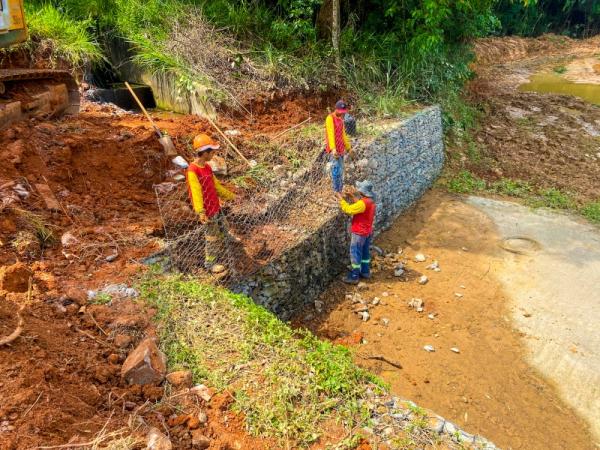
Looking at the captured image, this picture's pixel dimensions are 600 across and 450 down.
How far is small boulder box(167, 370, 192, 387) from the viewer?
3.45 m

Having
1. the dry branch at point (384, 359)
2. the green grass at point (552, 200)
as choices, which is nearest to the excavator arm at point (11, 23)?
the dry branch at point (384, 359)

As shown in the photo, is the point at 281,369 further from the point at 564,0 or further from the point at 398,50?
the point at 564,0

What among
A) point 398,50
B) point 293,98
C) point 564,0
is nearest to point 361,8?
point 398,50

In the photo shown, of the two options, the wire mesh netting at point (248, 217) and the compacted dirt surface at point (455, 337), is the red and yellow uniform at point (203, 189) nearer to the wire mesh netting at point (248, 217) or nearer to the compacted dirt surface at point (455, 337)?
the wire mesh netting at point (248, 217)

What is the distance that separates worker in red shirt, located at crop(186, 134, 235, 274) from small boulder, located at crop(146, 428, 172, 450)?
2.40 meters

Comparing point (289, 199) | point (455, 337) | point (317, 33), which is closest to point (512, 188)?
point (455, 337)

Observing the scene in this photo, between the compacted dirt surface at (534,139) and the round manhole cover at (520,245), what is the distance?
8.29ft

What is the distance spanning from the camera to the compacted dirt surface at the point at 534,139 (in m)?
10.6

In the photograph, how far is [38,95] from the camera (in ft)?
22.3

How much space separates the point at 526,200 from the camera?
9633 mm

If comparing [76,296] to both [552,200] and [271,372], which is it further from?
[552,200]

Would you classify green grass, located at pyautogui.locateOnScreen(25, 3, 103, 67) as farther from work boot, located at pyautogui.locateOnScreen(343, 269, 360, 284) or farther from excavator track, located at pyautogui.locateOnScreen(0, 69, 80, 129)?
work boot, located at pyautogui.locateOnScreen(343, 269, 360, 284)

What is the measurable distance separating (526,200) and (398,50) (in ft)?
14.5

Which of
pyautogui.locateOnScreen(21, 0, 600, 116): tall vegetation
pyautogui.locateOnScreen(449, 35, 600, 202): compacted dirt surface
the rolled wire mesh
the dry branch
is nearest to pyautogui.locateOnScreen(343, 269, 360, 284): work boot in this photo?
the rolled wire mesh
